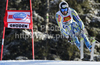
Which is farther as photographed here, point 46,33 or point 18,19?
point 46,33

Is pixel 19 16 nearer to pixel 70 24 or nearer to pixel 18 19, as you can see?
pixel 18 19

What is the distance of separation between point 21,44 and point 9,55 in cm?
90

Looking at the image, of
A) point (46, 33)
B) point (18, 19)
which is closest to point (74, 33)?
point (18, 19)

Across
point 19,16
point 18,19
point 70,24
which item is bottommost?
point 70,24

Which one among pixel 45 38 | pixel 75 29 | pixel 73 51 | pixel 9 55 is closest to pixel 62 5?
pixel 75 29

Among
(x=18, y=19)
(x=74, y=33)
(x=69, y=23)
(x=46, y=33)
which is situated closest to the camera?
(x=69, y=23)

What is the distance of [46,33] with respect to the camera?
41.6 ft

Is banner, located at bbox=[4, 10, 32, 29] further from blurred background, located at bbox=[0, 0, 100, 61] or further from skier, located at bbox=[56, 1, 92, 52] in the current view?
blurred background, located at bbox=[0, 0, 100, 61]

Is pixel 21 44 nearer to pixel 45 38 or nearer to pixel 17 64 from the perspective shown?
pixel 45 38

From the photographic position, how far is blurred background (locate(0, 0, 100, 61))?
41.8ft

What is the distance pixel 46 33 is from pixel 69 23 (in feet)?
11.3

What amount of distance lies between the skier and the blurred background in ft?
10.2

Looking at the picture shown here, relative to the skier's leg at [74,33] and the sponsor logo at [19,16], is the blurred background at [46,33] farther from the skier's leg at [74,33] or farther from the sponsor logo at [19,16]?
the skier's leg at [74,33]

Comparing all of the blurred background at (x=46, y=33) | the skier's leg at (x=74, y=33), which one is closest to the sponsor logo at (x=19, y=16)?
the skier's leg at (x=74, y=33)
